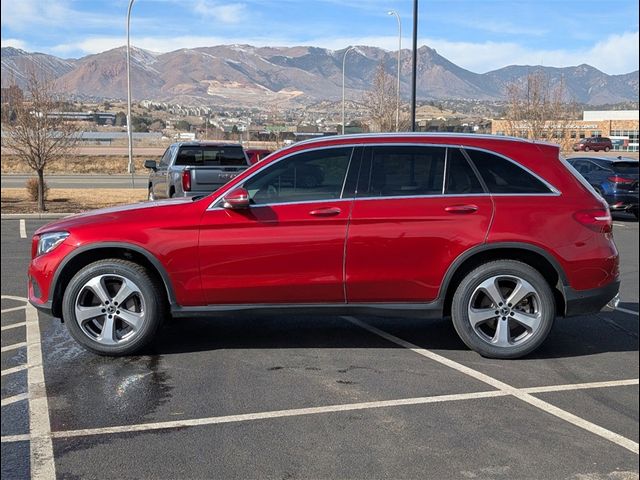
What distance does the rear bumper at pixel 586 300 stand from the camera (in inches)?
227

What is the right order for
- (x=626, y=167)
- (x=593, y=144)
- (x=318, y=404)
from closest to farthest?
(x=318, y=404) < (x=593, y=144) < (x=626, y=167)

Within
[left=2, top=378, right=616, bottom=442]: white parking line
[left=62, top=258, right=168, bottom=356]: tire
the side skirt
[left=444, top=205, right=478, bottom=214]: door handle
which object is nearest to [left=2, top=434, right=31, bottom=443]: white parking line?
[left=2, top=378, right=616, bottom=442]: white parking line

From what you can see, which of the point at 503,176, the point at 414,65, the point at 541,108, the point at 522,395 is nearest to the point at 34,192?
the point at 414,65

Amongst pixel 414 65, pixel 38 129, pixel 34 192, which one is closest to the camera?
pixel 414 65

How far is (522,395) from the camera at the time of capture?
4953 mm

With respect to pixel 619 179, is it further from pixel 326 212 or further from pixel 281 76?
pixel 326 212

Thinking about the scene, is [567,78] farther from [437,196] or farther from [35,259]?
[35,259]

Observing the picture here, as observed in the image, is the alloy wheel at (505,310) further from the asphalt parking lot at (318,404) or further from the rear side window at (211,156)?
the rear side window at (211,156)

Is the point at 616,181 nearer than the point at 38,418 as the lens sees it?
No

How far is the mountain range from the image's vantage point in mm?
8383

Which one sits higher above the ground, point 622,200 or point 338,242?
point 338,242

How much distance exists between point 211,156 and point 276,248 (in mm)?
2475

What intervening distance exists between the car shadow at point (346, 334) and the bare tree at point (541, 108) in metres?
2.28

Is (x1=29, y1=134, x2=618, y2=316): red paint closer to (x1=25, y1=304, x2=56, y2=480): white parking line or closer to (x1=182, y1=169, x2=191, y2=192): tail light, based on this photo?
(x1=25, y1=304, x2=56, y2=480): white parking line
